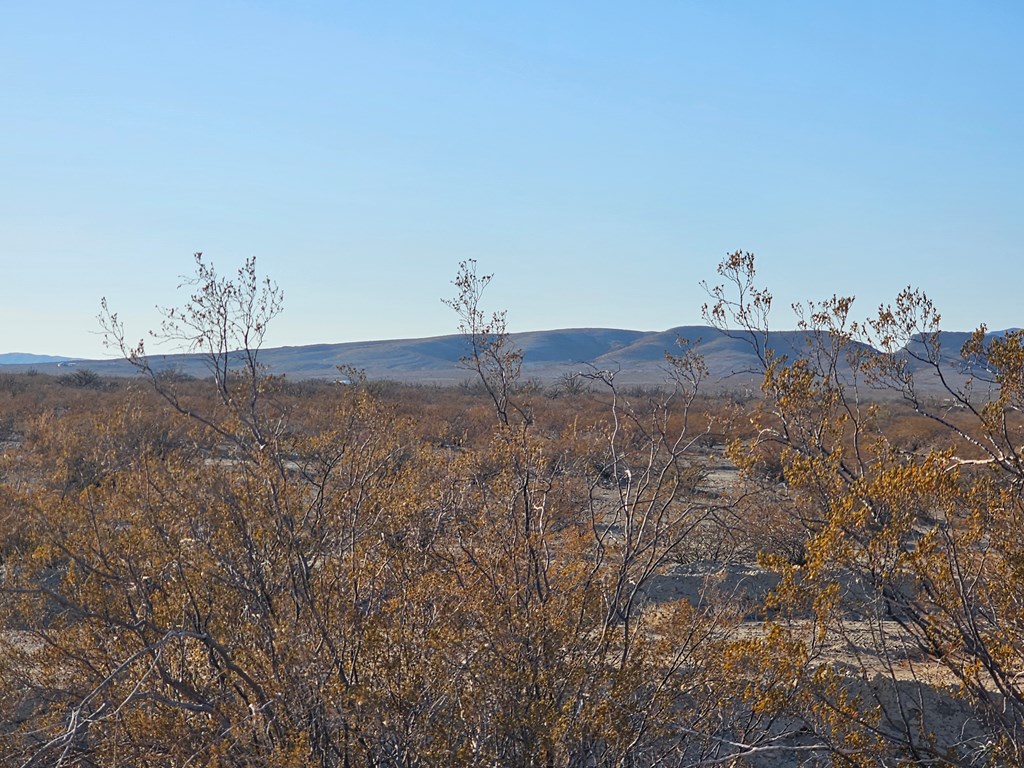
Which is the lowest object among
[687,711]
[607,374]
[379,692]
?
[687,711]

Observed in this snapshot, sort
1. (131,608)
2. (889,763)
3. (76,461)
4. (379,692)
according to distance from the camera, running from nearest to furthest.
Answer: (379,692)
(889,763)
(131,608)
(76,461)

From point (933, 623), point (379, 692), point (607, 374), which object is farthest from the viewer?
point (607, 374)

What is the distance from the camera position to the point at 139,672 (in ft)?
17.3

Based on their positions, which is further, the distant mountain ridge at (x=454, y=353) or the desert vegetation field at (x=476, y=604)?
the distant mountain ridge at (x=454, y=353)

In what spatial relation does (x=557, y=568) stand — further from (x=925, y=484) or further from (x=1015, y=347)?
(x=1015, y=347)

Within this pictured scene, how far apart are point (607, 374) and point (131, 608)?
3162 millimetres

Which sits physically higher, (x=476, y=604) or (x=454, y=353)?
(x=454, y=353)

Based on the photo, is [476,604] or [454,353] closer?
[476,604]

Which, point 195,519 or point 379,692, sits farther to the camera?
point 195,519

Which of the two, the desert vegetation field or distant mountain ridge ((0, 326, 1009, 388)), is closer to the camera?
the desert vegetation field

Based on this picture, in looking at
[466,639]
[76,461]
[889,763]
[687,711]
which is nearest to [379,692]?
[466,639]

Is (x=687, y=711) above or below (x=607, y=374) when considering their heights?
below

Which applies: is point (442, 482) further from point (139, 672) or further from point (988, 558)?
point (988, 558)

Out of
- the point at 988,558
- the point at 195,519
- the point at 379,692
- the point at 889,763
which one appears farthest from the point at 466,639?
the point at 988,558
